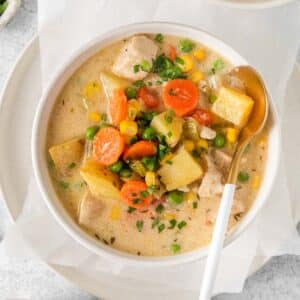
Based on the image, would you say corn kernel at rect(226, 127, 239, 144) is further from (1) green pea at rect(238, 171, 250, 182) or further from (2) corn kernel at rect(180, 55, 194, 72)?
(2) corn kernel at rect(180, 55, 194, 72)

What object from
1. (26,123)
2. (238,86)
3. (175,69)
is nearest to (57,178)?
(26,123)

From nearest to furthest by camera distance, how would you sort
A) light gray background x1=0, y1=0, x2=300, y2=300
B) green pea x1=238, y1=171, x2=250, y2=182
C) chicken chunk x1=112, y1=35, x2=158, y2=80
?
1. chicken chunk x1=112, y1=35, x2=158, y2=80
2. green pea x1=238, y1=171, x2=250, y2=182
3. light gray background x1=0, y1=0, x2=300, y2=300

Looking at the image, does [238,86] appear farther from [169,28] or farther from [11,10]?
[11,10]

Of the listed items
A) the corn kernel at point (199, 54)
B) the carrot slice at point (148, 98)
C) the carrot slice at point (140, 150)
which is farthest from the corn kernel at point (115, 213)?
the corn kernel at point (199, 54)

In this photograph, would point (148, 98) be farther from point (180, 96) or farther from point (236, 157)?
point (236, 157)

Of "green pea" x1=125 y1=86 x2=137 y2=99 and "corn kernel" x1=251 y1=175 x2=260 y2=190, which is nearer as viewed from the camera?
"green pea" x1=125 y1=86 x2=137 y2=99

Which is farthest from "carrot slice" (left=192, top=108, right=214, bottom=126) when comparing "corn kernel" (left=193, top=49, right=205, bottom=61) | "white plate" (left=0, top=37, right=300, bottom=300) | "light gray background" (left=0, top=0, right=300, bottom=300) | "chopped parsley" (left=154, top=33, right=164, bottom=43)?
"light gray background" (left=0, top=0, right=300, bottom=300)

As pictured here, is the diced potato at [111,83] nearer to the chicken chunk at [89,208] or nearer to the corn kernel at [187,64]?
the corn kernel at [187,64]

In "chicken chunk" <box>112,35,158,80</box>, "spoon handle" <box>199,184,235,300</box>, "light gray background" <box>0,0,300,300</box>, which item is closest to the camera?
"spoon handle" <box>199,184,235,300</box>
